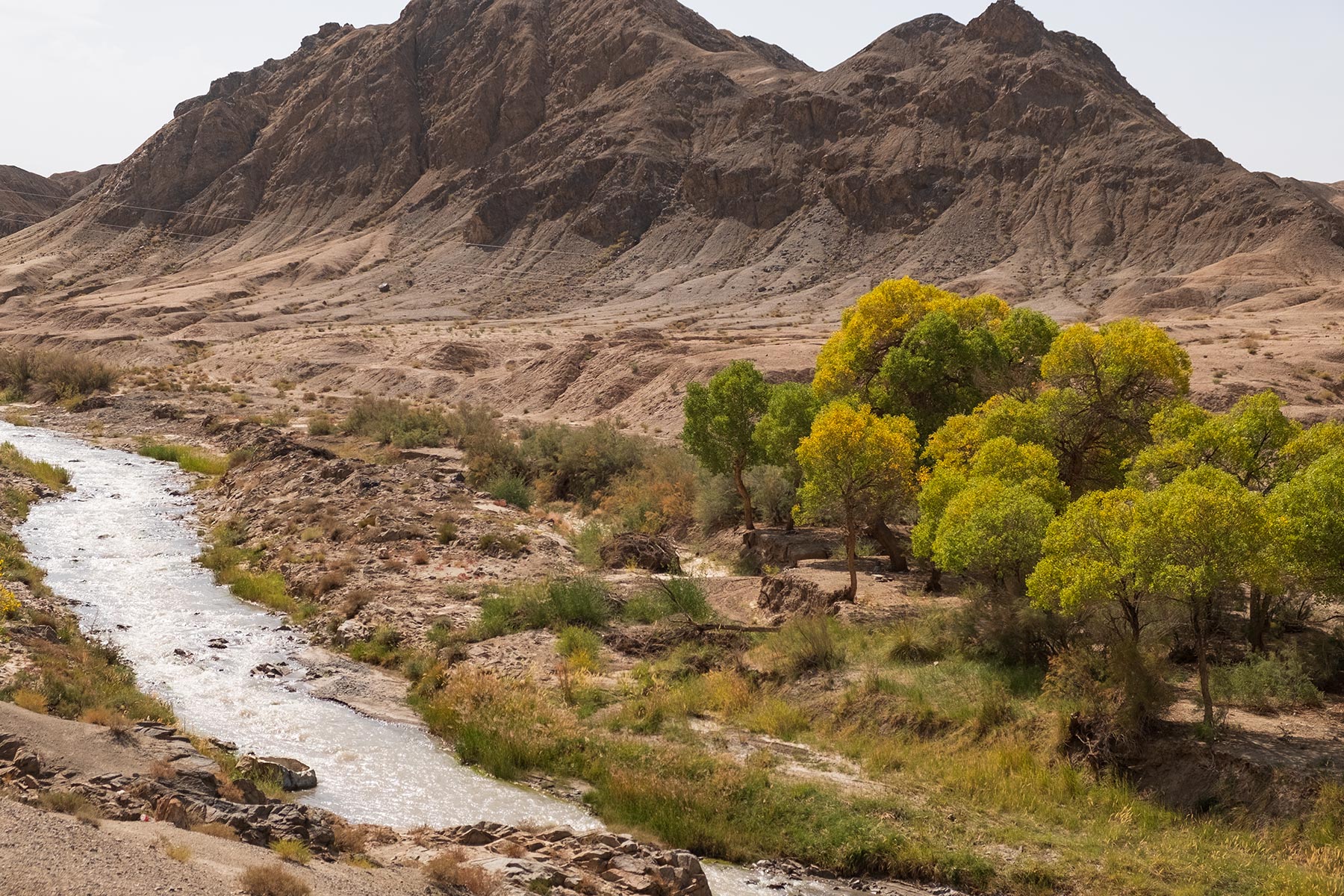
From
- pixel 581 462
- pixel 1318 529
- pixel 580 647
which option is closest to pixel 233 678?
pixel 580 647

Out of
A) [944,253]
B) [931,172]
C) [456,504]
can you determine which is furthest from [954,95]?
[456,504]

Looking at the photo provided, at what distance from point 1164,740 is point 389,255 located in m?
106

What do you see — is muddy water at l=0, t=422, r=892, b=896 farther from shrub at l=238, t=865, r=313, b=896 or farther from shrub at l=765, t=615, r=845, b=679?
shrub at l=765, t=615, r=845, b=679

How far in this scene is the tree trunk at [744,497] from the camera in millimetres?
31656

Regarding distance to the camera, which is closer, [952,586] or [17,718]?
[17,718]

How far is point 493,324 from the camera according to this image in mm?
83312

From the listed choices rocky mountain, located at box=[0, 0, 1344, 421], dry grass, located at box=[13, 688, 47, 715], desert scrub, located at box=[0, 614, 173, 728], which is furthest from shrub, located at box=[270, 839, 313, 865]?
rocky mountain, located at box=[0, 0, 1344, 421]


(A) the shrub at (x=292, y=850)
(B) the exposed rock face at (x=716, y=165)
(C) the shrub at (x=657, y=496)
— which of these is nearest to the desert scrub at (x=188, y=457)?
(C) the shrub at (x=657, y=496)

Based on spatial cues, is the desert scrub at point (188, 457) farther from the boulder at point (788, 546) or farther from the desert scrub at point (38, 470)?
the boulder at point (788, 546)

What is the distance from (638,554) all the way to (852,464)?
26.1 ft

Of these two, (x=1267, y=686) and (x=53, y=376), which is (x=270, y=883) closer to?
(x=1267, y=686)

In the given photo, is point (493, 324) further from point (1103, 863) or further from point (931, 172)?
point (1103, 863)

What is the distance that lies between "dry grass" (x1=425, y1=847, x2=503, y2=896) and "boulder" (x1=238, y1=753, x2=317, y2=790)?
→ 4068 millimetres

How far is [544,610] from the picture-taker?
23.7 m
